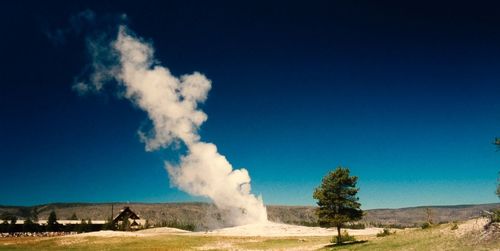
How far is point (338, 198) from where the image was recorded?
161ft

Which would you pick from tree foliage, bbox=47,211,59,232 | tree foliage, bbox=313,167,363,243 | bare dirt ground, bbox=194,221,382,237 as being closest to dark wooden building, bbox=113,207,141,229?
tree foliage, bbox=47,211,59,232

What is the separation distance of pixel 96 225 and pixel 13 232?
65.8 ft

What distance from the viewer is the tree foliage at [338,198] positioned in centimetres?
4875

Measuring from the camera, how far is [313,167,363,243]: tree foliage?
48750mm

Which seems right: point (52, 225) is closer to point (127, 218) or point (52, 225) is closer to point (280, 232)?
point (127, 218)

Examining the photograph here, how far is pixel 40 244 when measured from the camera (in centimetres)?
6781

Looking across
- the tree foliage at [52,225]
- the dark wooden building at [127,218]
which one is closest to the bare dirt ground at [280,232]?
the dark wooden building at [127,218]

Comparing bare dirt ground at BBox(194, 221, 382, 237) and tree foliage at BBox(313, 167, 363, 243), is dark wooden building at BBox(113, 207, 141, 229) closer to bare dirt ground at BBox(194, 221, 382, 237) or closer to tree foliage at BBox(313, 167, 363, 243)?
bare dirt ground at BBox(194, 221, 382, 237)

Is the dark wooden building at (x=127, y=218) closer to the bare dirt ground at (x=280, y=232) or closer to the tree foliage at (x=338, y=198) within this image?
the bare dirt ground at (x=280, y=232)

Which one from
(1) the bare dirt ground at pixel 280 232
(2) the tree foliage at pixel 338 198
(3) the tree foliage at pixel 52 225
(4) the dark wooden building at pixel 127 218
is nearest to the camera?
(2) the tree foliage at pixel 338 198

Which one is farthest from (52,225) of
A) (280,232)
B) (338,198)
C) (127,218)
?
(338,198)

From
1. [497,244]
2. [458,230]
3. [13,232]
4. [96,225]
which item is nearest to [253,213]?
[96,225]

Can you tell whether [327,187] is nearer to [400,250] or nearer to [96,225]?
[400,250]

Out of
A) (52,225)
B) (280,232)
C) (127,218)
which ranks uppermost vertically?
(127,218)
